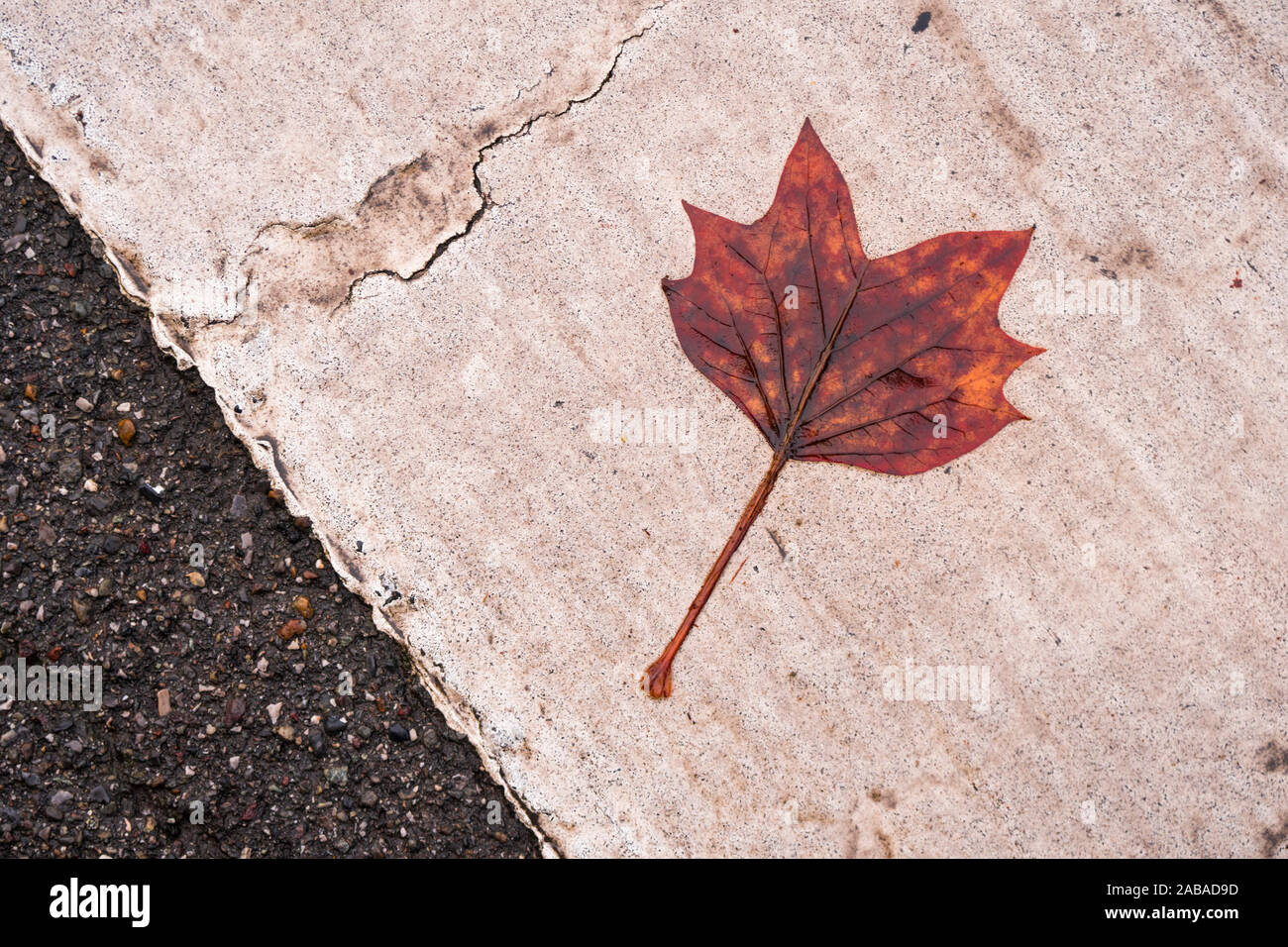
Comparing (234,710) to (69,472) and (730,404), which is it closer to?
(69,472)

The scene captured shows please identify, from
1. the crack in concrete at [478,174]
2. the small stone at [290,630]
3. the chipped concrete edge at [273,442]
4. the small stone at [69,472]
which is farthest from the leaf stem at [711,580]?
the small stone at [69,472]

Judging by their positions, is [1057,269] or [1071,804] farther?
[1057,269]

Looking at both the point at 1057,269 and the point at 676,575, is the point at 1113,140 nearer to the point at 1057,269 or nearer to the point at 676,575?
the point at 1057,269

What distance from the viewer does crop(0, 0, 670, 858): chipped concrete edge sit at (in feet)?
6.99

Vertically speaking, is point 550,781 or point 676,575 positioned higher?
point 676,575

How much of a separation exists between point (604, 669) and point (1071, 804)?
3.93ft

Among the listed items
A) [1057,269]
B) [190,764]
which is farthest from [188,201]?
[1057,269]

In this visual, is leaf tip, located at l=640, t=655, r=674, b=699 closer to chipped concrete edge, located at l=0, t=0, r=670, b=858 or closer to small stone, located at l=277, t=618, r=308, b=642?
chipped concrete edge, located at l=0, t=0, r=670, b=858

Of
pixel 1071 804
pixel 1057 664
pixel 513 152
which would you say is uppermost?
pixel 513 152

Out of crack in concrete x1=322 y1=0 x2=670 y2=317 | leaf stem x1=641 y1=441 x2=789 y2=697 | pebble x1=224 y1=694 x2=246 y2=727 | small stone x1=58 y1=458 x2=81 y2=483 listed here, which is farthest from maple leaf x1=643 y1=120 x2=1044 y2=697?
small stone x1=58 y1=458 x2=81 y2=483

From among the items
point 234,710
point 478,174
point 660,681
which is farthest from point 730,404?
point 234,710

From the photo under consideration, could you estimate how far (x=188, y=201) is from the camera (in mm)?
2307

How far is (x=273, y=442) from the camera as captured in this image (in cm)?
222

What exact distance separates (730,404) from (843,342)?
332 mm
